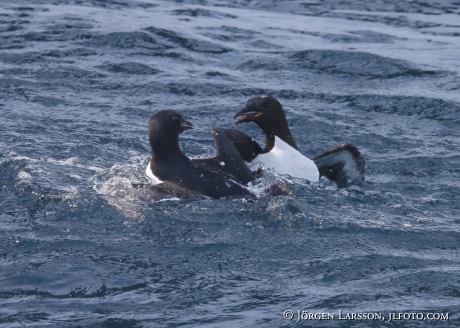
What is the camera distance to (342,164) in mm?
8930

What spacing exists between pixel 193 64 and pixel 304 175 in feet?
17.0

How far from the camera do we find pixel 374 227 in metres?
7.25

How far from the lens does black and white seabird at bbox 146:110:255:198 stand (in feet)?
25.5

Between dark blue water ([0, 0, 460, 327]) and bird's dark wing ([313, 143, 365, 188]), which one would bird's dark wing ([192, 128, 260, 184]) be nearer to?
dark blue water ([0, 0, 460, 327])

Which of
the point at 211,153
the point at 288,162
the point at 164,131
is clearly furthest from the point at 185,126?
the point at 211,153

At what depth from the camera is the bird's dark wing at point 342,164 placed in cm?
876

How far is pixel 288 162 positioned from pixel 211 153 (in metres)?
1.42

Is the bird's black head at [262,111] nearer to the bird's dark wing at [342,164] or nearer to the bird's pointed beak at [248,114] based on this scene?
the bird's pointed beak at [248,114]

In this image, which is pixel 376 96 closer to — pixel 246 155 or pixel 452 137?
pixel 452 137

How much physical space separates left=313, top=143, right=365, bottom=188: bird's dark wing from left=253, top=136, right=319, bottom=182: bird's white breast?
7.5 inches

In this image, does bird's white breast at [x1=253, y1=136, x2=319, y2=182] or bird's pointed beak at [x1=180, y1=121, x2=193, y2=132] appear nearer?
bird's pointed beak at [x1=180, y1=121, x2=193, y2=132]

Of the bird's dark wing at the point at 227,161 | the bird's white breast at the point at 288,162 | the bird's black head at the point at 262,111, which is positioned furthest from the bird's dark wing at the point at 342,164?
the bird's dark wing at the point at 227,161

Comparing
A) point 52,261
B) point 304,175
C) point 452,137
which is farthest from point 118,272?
point 452,137

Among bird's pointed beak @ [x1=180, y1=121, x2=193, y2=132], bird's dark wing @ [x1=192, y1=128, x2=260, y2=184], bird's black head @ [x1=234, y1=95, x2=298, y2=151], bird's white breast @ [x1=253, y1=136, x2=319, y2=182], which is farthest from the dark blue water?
bird's pointed beak @ [x1=180, y1=121, x2=193, y2=132]
